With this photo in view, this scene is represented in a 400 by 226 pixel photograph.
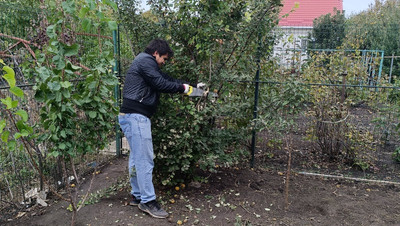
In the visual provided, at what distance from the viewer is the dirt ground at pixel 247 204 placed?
11.4 feet

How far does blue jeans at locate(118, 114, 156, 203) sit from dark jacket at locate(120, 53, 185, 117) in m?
0.10

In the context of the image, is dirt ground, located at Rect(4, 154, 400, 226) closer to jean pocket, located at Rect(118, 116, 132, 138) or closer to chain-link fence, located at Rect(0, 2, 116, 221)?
chain-link fence, located at Rect(0, 2, 116, 221)

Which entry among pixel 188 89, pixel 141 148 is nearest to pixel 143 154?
pixel 141 148

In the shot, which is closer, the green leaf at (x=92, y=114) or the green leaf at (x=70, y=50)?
the green leaf at (x=70, y=50)

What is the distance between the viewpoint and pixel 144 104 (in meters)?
3.42

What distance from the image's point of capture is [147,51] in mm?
3510

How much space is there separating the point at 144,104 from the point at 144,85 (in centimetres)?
21

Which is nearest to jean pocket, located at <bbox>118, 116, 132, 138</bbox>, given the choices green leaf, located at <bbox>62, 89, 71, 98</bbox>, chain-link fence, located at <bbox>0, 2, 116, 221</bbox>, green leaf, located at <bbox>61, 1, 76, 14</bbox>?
chain-link fence, located at <bbox>0, 2, 116, 221</bbox>

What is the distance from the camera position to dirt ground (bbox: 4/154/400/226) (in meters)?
3.46

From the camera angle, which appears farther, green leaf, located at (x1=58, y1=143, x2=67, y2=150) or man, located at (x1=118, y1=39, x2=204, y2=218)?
man, located at (x1=118, y1=39, x2=204, y2=218)

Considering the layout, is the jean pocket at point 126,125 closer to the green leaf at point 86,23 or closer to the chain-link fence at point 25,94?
the chain-link fence at point 25,94

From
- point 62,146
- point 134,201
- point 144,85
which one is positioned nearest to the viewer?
point 62,146

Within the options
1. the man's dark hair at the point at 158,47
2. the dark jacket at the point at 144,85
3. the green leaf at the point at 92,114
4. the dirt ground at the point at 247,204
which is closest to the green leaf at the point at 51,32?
the green leaf at the point at 92,114

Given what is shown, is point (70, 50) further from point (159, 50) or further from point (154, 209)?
point (154, 209)
